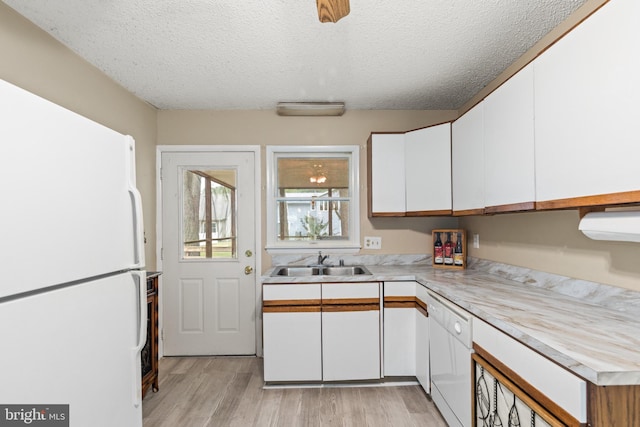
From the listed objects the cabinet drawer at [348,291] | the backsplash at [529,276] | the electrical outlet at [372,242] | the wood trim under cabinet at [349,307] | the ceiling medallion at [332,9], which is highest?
the ceiling medallion at [332,9]

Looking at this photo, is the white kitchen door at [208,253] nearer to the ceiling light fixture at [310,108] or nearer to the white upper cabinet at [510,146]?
the ceiling light fixture at [310,108]

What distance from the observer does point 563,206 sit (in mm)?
1465

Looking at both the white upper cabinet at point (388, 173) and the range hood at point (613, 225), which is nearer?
the range hood at point (613, 225)

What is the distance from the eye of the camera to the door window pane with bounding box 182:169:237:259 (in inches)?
131

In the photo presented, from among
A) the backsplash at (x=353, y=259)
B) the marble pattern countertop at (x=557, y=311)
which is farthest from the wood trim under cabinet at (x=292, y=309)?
the backsplash at (x=353, y=259)

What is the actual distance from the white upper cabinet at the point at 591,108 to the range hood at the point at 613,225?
0.45ft

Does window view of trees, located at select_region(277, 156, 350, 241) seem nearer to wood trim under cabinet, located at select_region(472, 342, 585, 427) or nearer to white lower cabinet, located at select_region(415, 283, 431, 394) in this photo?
white lower cabinet, located at select_region(415, 283, 431, 394)

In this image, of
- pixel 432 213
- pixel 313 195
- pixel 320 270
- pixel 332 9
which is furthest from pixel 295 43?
pixel 320 270

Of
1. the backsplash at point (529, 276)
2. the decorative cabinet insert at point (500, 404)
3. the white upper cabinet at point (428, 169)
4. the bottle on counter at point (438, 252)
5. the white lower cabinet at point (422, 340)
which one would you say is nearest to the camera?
the decorative cabinet insert at point (500, 404)

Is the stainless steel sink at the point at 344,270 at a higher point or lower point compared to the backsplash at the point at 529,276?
lower

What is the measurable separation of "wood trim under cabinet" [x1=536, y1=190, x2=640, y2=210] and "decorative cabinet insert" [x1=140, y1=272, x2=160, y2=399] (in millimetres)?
2569

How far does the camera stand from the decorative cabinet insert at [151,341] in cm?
241

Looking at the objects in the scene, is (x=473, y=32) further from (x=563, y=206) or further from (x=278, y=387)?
(x=278, y=387)

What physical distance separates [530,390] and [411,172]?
1939 mm
